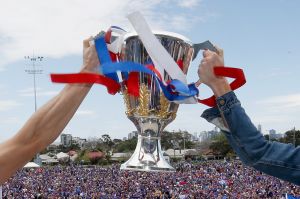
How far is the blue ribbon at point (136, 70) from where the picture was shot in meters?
1.23

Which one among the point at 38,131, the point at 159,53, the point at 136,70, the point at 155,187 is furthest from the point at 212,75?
the point at 155,187

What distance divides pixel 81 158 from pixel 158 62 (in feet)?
142

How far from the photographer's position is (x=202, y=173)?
23891 mm

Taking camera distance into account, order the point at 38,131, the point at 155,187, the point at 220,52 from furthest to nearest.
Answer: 1. the point at 155,187
2. the point at 220,52
3. the point at 38,131

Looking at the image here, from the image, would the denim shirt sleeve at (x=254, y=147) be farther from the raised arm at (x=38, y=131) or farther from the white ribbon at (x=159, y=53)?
the raised arm at (x=38, y=131)

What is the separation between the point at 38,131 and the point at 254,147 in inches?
19.5

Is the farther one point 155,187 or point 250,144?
point 155,187

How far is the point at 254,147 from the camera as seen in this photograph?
1102mm

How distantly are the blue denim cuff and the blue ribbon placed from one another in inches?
7.0

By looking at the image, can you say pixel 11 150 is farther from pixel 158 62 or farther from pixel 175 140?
pixel 175 140

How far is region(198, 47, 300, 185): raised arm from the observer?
3.59 feet

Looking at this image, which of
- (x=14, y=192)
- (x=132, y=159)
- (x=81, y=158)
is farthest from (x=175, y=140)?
(x=132, y=159)

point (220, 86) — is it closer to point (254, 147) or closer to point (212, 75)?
point (212, 75)

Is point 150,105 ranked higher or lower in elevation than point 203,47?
lower
